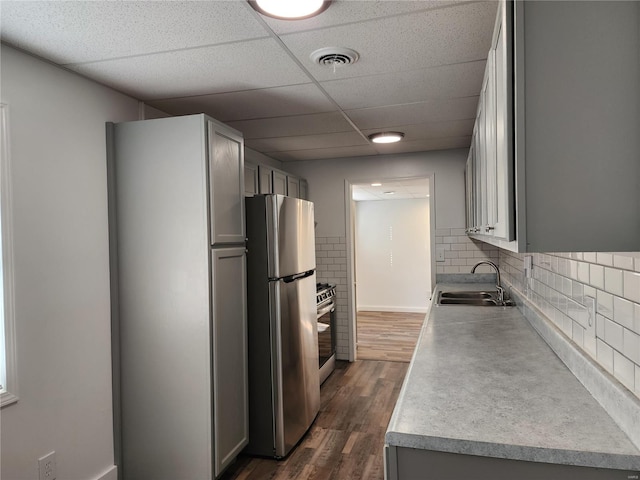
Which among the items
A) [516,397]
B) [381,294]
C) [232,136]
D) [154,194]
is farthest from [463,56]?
[381,294]

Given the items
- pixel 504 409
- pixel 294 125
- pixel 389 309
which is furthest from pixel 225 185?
pixel 389 309

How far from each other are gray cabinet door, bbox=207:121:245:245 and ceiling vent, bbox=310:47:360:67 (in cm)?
67

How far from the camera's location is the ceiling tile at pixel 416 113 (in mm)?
2855

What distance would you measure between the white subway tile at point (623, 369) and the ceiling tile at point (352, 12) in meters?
1.24

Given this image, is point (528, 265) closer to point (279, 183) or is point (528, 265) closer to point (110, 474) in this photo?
point (279, 183)

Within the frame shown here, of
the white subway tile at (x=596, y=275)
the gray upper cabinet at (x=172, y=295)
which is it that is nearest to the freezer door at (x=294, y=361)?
the gray upper cabinet at (x=172, y=295)

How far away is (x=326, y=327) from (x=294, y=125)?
73.0 inches

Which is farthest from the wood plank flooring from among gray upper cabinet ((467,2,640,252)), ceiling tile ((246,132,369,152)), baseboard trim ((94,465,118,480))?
gray upper cabinet ((467,2,640,252))

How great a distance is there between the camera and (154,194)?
238 cm

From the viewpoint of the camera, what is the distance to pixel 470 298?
373 cm

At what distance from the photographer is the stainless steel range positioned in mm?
4020

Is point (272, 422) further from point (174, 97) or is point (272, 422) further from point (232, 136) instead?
point (174, 97)

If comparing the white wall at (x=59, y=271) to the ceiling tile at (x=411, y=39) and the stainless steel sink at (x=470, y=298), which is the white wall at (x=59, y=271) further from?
the stainless steel sink at (x=470, y=298)

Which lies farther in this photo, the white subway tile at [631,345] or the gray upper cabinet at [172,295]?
the gray upper cabinet at [172,295]
